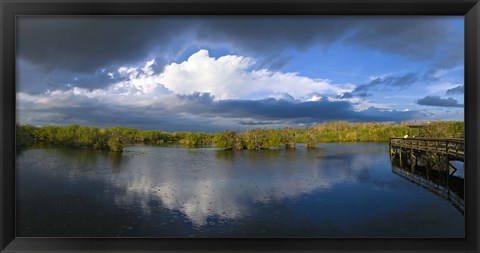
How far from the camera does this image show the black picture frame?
2.31m

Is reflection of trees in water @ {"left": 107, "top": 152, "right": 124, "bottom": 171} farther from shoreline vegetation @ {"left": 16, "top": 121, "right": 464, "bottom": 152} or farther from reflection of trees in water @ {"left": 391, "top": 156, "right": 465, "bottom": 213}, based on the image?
reflection of trees in water @ {"left": 391, "top": 156, "right": 465, "bottom": 213}

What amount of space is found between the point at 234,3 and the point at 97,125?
2314 millimetres

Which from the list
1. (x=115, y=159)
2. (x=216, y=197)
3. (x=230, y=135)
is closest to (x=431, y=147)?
(x=230, y=135)

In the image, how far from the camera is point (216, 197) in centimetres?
372

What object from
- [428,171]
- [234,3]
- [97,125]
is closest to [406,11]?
[234,3]

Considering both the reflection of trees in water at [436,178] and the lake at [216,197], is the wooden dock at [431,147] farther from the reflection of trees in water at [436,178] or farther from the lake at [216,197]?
the lake at [216,197]

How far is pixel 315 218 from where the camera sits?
11.8ft

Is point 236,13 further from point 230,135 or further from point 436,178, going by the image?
point 436,178

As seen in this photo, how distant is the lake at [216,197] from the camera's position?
3.35 m

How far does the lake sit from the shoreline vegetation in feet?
0.41

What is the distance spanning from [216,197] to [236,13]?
2.20m

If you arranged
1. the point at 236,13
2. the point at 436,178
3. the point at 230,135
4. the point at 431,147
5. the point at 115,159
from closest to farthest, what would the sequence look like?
1. the point at 236,13
2. the point at 115,159
3. the point at 230,135
4. the point at 436,178
5. the point at 431,147

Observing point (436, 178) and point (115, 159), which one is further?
point (436, 178)

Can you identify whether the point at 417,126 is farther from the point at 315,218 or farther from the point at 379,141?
the point at 315,218
